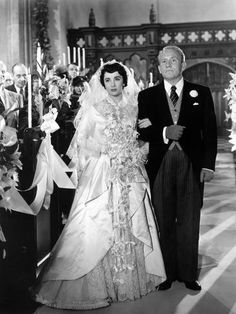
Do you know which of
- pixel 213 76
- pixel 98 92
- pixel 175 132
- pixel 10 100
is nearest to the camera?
pixel 175 132

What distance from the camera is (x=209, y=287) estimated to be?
3375 mm

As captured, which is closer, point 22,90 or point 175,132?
point 175,132

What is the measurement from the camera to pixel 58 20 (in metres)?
10.7

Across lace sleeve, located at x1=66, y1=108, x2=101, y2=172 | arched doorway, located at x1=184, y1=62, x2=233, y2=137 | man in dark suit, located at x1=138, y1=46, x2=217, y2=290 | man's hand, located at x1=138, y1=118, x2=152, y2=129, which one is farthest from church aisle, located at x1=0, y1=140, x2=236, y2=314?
arched doorway, located at x1=184, y1=62, x2=233, y2=137

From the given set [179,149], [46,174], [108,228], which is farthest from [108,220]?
[179,149]

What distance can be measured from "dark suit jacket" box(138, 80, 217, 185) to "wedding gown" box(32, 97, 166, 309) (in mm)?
124

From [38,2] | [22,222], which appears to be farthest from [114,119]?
[38,2]

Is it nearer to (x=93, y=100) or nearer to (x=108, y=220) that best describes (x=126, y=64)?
(x=93, y=100)

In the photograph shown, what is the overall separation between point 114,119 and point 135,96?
0.32 metres

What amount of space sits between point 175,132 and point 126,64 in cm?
823

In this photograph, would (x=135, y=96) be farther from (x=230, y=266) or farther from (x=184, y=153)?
(x=230, y=266)

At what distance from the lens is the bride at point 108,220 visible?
3.12 meters

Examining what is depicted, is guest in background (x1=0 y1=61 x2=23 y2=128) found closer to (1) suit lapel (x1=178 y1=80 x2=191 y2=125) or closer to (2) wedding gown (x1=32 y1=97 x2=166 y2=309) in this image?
(2) wedding gown (x1=32 y1=97 x2=166 y2=309)

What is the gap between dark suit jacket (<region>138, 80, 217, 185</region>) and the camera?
10.6 feet
